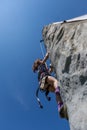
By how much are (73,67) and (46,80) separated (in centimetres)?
361

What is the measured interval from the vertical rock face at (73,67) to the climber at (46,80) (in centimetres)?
141

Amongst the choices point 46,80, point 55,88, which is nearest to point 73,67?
point 55,88

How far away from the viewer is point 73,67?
26.2ft

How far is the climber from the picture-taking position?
10.3 meters

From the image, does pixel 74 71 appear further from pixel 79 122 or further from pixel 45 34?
pixel 45 34

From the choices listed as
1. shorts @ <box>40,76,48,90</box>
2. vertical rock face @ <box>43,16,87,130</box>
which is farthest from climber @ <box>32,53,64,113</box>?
vertical rock face @ <box>43,16,87,130</box>

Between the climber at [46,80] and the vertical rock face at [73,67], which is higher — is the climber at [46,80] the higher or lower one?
the higher one

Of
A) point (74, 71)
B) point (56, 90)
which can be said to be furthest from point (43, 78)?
point (74, 71)

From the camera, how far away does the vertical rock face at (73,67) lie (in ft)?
24.1

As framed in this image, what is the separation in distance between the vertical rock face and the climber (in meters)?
1.41

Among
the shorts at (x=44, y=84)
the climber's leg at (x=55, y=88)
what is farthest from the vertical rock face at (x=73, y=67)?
→ the shorts at (x=44, y=84)

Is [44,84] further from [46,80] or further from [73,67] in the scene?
[73,67]

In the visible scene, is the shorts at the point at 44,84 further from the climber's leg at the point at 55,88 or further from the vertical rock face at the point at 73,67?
the vertical rock face at the point at 73,67

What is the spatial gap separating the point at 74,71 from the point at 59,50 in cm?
148
